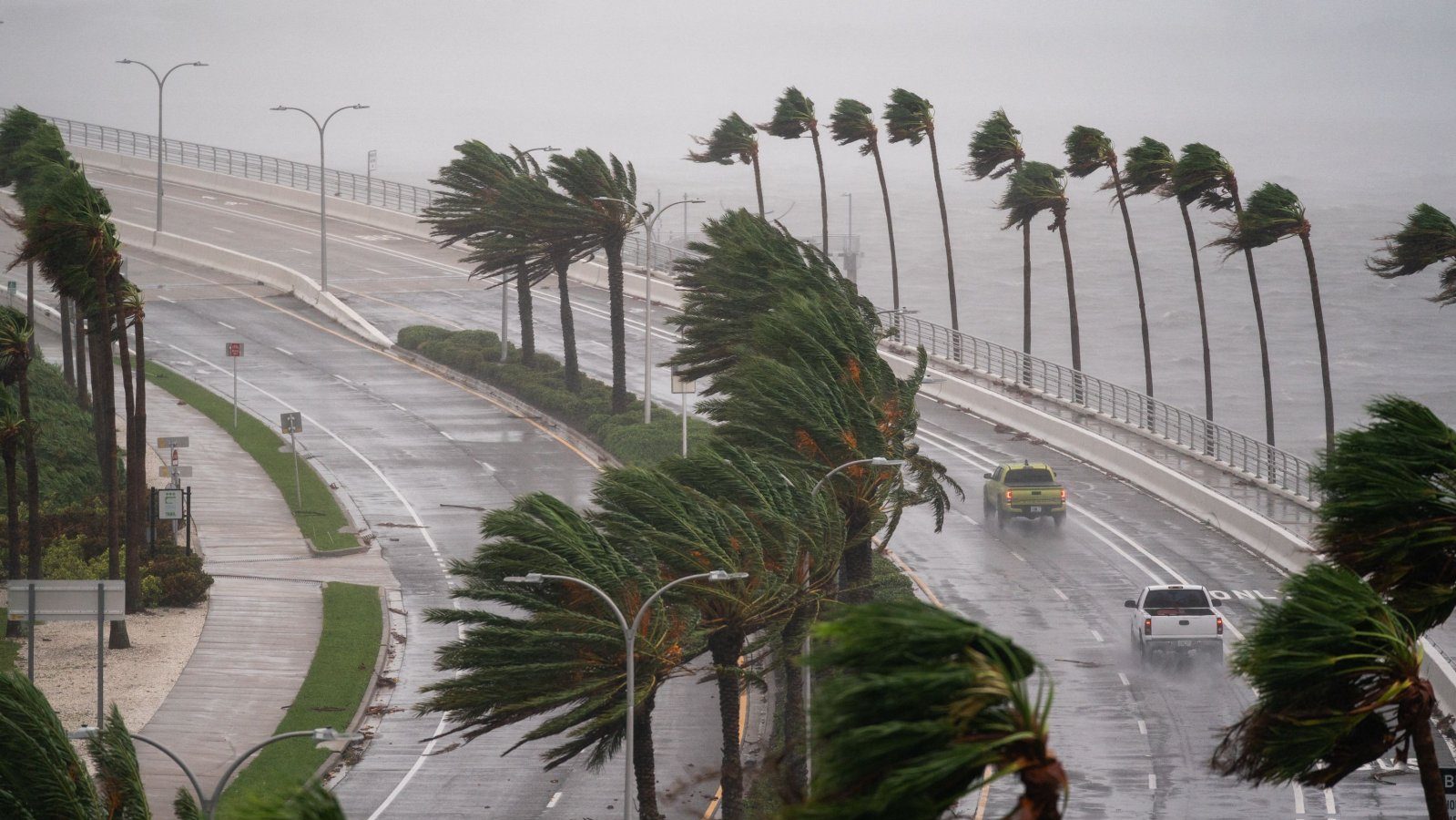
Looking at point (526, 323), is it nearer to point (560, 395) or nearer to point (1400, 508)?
point (560, 395)

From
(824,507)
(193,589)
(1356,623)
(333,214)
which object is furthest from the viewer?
(333,214)

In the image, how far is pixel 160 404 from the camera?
61844 millimetres

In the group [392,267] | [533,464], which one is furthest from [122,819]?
[392,267]

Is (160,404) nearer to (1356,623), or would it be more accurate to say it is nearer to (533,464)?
(533,464)

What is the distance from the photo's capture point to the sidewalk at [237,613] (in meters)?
33.3

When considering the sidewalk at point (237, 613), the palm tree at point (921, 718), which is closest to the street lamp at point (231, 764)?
the sidewalk at point (237, 613)

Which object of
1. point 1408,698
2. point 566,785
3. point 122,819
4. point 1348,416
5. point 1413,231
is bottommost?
point 1348,416

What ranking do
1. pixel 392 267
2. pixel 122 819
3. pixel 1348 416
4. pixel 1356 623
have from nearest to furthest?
pixel 1356 623
pixel 122 819
pixel 392 267
pixel 1348 416

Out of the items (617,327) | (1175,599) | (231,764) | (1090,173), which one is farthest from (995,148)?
(231,764)

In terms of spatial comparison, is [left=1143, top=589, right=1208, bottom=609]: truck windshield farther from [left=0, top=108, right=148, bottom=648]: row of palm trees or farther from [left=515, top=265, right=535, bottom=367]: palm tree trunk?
[left=515, top=265, right=535, bottom=367]: palm tree trunk

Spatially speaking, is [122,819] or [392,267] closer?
[122,819]

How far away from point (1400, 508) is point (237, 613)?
33822mm

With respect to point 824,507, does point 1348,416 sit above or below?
below

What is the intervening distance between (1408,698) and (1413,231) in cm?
2019
